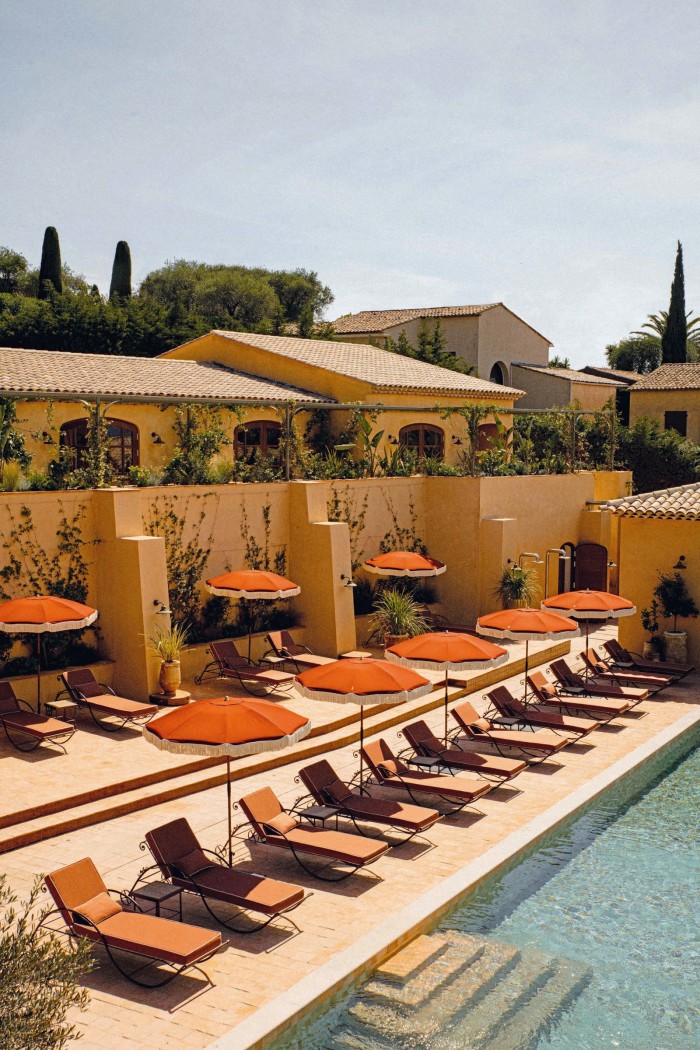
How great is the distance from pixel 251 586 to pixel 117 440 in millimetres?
11316

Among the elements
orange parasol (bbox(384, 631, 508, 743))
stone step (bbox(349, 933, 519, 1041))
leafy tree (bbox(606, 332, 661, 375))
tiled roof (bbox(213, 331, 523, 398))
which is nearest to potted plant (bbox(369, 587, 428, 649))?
orange parasol (bbox(384, 631, 508, 743))

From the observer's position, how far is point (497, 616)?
17.7 m

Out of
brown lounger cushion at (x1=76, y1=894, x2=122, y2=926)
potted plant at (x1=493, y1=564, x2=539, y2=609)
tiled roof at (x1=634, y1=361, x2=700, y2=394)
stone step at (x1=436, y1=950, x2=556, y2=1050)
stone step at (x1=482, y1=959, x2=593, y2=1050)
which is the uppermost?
tiled roof at (x1=634, y1=361, x2=700, y2=394)

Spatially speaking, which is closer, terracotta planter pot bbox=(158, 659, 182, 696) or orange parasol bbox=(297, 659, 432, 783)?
orange parasol bbox=(297, 659, 432, 783)

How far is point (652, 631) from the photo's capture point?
75.7 ft

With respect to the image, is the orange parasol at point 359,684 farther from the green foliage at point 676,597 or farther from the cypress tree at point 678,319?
the cypress tree at point 678,319

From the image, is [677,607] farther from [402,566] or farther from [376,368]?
[376,368]

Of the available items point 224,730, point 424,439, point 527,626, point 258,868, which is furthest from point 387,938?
point 424,439

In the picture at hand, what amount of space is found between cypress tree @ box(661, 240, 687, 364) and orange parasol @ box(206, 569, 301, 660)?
49.8 metres

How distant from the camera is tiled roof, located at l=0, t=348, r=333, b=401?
26.7m

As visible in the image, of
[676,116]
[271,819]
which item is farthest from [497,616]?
[676,116]

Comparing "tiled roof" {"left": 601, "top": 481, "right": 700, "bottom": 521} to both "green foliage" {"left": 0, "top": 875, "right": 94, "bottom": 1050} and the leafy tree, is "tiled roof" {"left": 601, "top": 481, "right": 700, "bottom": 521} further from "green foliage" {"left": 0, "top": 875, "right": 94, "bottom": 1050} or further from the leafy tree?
the leafy tree

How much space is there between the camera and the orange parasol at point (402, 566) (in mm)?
21516

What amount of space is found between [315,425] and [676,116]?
1522 cm
